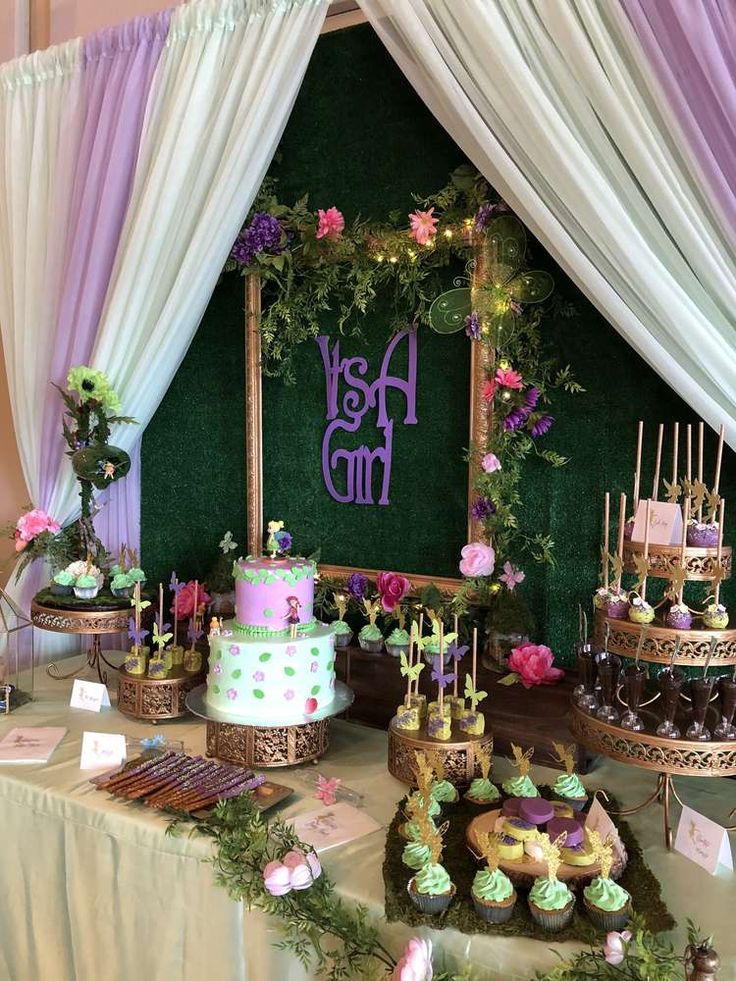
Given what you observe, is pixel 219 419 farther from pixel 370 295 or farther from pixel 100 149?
pixel 100 149

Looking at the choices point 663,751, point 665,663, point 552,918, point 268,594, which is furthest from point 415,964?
point 268,594

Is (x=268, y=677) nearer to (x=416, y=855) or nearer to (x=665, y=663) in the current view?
(x=416, y=855)

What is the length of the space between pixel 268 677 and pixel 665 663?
0.88 meters

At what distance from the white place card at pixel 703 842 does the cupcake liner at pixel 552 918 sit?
35cm

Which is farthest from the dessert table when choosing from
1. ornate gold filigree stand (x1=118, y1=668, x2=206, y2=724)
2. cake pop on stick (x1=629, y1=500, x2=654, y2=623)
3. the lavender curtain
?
the lavender curtain

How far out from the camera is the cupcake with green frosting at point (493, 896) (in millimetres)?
1297

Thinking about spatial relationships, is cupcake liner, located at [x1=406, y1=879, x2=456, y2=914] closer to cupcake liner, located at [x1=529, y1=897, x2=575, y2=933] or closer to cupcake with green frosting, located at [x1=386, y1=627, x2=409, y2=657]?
cupcake liner, located at [x1=529, y1=897, x2=575, y2=933]

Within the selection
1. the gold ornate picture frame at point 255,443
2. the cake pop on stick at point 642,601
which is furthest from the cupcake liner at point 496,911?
the gold ornate picture frame at point 255,443

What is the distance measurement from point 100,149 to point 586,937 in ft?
7.82

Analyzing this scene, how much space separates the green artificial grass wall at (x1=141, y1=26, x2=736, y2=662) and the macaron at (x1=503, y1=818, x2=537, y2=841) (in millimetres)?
742

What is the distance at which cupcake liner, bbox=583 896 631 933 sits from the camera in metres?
1.26

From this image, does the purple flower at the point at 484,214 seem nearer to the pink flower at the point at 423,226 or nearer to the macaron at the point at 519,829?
the pink flower at the point at 423,226

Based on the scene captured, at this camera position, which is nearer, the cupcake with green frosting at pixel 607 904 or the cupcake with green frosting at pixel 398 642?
the cupcake with green frosting at pixel 607 904

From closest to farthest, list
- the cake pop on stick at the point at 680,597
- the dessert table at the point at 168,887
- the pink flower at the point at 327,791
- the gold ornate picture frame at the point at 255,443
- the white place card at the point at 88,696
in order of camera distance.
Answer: the dessert table at the point at 168,887, the cake pop on stick at the point at 680,597, the pink flower at the point at 327,791, the white place card at the point at 88,696, the gold ornate picture frame at the point at 255,443
